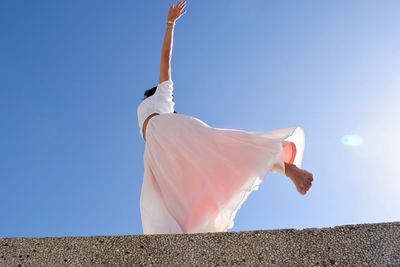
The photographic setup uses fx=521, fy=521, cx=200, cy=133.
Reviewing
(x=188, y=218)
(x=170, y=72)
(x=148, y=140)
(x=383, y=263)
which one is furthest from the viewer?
(x=170, y=72)

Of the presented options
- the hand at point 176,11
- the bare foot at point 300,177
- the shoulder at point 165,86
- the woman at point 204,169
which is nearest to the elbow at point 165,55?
the shoulder at point 165,86

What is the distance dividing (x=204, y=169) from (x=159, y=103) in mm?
1085

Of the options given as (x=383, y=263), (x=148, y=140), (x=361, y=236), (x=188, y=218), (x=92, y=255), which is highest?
(x=148, y=140)

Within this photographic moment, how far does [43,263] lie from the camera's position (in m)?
2.56

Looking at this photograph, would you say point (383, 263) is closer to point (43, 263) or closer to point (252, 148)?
point (43, 263)

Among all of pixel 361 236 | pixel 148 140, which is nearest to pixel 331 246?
pixel 361 236

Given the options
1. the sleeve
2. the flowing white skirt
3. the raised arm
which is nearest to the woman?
the flowing white skirt

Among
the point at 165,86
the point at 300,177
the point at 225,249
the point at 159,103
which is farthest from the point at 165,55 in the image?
the point at 225,249

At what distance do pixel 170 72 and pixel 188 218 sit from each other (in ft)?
5.73

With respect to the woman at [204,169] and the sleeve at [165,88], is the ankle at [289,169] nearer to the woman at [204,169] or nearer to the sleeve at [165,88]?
the woman at [204,169]

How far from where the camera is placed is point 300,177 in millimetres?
4180

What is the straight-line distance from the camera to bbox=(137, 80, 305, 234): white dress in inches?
165

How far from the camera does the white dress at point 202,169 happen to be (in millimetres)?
4188

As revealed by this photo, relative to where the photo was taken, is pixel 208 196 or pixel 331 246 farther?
pixel 208 196
